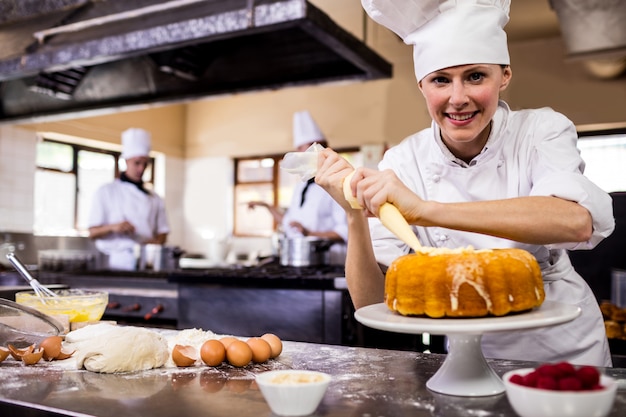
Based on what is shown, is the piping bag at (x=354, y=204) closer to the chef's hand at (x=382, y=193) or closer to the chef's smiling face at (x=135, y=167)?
the chef's hand at (x=382, y=193)

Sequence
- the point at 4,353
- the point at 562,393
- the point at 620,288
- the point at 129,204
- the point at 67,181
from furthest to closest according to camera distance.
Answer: the point at 67,181 → the point at 129,204 → the point at 620,288 → the point at 4,353 → the point at 562,393

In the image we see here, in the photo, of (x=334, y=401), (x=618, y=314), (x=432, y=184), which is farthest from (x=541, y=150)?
(x=618, y=314)

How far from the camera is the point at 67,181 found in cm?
754

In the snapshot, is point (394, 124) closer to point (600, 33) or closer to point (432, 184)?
point (600, 33)

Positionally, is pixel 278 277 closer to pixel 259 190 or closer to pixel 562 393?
pixel 562 393

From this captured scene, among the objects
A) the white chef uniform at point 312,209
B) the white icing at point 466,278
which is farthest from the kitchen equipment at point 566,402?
the white chef uniform at point 312,209

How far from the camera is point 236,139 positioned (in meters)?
8.72

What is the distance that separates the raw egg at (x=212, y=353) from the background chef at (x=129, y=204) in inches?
153

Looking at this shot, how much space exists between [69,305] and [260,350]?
2.31 ft

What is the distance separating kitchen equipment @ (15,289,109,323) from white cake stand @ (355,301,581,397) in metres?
0.96

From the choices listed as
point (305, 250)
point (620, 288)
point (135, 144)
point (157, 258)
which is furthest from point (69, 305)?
point (135, 144)

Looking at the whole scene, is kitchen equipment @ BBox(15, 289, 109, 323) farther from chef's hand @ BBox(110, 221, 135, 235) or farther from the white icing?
chef's hand @ BBox(110, 221, 135, 235)

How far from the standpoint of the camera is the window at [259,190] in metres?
8.44

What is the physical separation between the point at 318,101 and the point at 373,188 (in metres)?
6.85
